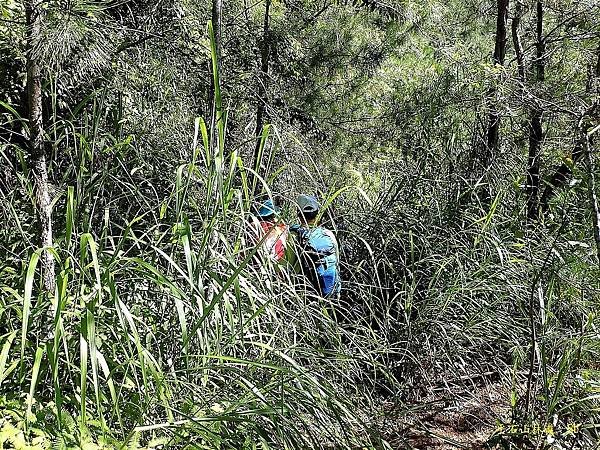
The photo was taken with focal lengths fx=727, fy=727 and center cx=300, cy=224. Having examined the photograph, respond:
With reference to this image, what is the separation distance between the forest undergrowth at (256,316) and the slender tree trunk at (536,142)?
0.18m

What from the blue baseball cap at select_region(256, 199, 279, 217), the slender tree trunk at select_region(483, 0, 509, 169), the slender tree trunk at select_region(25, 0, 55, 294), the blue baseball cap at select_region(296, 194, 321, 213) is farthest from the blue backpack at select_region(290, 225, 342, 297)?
the slender tree trunk at select_region(483, 0, 509, 169)

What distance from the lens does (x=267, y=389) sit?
209cm

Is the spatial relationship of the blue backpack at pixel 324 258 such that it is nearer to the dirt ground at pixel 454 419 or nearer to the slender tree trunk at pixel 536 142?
the dirt ground at pixel 454 419

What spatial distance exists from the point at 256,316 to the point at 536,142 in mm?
2922

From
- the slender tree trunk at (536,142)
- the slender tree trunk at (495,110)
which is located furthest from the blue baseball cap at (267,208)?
the slender tree trunk at (536,142)

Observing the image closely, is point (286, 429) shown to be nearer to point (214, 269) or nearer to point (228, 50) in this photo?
point (214, 269)

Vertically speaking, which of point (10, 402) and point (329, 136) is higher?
point (329, 136)

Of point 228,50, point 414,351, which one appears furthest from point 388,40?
point 414,351

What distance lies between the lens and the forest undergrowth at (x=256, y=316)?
1.99 metres

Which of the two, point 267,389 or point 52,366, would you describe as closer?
point 52,366

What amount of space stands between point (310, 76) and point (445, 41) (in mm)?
1767

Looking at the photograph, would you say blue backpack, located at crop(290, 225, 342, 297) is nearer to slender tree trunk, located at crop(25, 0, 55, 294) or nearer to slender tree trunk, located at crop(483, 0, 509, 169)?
slender tree trunk, located at crop(25, 0, 55, 294)

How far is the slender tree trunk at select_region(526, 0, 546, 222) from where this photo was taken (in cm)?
433

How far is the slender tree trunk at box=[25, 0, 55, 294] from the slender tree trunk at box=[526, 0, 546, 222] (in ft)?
9.10
